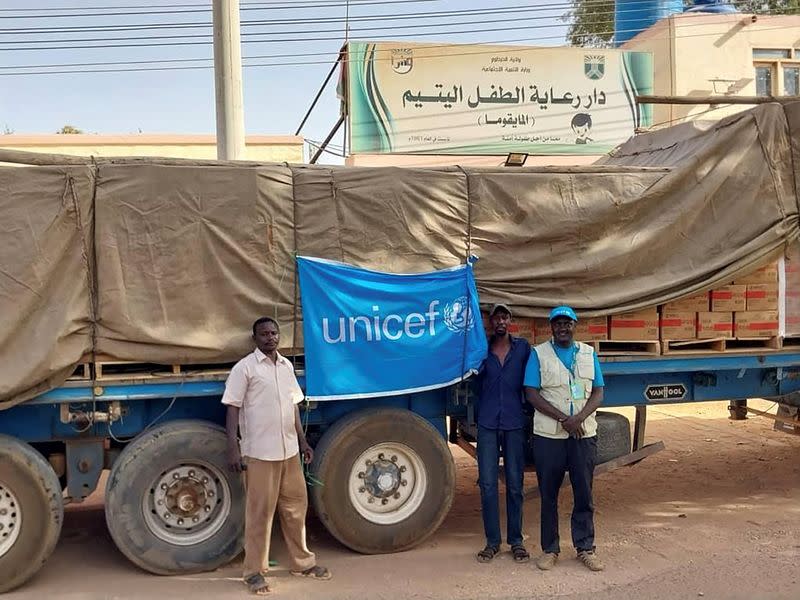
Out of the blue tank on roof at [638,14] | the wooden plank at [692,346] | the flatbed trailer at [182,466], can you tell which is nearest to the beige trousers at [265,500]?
the flatbed trailer at [182,466]

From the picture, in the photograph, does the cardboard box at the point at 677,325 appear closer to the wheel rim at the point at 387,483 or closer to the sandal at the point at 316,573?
the wheel rim at the point at 387,483

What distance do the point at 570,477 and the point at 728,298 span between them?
2.14 meters

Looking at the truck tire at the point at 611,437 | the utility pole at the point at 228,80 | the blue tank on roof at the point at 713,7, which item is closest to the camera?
the truck tire at the point at 611,437

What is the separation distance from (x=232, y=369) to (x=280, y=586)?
1.42m

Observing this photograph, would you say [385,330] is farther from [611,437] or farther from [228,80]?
[228,80]

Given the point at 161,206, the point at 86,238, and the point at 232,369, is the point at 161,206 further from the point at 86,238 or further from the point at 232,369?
the point at 232,369

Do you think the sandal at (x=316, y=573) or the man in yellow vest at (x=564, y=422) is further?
the man in yellow vest at (x=564, y=422)

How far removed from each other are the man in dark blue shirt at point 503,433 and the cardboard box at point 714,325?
1.66m

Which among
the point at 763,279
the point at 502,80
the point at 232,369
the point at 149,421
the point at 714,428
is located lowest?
the point at 714,428

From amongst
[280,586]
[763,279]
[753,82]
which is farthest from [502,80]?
[280,586]

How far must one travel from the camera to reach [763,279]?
6711 millimetres

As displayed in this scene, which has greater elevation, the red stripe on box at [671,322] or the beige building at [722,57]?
the beige building at [722,57]

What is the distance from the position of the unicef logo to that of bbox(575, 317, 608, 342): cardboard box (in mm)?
905

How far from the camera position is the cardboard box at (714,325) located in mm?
6617
